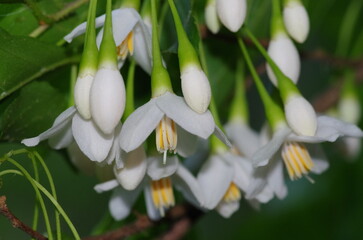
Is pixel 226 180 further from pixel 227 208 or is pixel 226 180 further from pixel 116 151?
pixel 116 151

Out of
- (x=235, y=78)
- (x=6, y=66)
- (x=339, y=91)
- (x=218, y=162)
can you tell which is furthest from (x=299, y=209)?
(x=6, y=66)

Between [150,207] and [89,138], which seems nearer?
[89,138]

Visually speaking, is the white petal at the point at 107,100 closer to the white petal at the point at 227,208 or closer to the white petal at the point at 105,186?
the white petal at the point at 105,186

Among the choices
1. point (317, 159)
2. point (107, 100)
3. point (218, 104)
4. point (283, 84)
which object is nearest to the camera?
point (107, 100)

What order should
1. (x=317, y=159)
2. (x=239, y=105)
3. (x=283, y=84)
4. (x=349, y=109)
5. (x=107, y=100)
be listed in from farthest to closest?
(x=349, y=109)
(x=239, y=105)
(x=317, y=159)
(x=283, y=84)
(x=107, y=100)

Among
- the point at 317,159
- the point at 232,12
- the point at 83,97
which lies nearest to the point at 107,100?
the point at 83,97

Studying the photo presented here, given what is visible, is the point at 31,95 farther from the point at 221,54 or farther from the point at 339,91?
the point at 339,91

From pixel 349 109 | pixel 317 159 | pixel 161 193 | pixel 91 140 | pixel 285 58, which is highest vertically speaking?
pixel 91 140
